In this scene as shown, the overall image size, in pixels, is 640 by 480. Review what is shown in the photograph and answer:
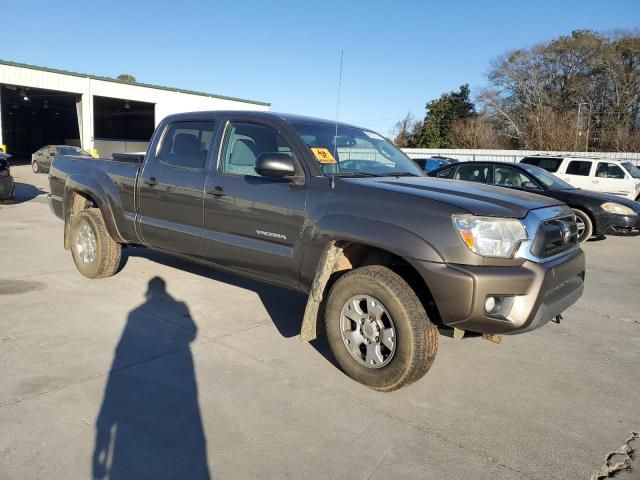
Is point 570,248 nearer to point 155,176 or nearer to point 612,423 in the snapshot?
point 612,423

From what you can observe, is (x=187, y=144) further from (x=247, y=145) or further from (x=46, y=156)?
(x=46, y=156)

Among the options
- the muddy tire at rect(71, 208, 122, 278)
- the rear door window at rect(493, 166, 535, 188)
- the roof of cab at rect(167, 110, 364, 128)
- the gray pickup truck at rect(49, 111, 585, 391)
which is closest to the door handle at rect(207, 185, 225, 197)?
the gray pickup truck at rect(49, 111, 585, 391)

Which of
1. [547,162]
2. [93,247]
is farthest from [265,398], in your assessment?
[547,162]

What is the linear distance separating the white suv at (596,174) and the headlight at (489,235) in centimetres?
1221

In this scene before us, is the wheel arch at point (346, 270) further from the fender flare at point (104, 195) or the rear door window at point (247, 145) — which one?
the fender flare at point (104, 195)

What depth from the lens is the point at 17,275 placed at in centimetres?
619

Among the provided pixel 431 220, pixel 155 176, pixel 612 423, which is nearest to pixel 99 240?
pixel 155 176

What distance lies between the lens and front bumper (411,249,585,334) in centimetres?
317

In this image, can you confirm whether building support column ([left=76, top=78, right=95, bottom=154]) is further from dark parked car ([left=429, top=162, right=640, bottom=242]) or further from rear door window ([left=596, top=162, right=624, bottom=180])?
rear door window ([left=596, top=162, right=624, bottom=180])

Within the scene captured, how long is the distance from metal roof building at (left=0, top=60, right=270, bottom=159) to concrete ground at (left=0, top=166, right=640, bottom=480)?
2638 cm

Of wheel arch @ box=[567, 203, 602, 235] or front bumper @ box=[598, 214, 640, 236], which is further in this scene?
wheel arch @ box=[567, 203, 602, 235]

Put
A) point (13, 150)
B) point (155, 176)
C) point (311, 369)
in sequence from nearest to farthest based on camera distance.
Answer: point (311, 369) < point (155, 176) < point (13, 150)

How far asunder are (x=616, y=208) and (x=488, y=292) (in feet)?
27.7

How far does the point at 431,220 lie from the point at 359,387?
4.20 feet
